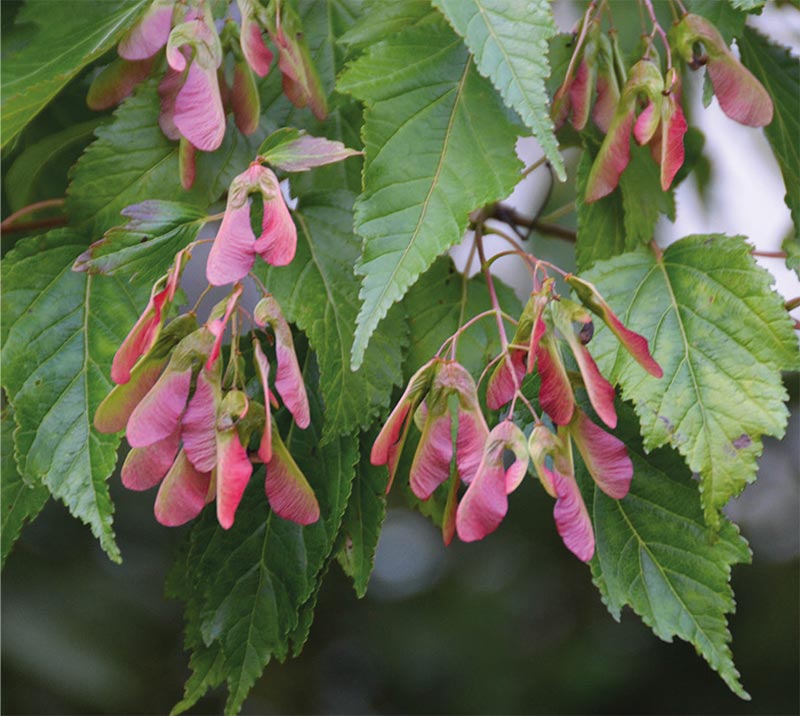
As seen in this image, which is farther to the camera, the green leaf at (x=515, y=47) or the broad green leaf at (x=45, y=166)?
the broad green leaf at (x=45, y=166)

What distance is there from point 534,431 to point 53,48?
34 centimetres

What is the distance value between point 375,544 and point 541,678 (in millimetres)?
929

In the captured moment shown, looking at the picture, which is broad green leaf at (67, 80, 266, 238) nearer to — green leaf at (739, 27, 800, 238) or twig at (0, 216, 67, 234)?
twig at (0, 216, 67, 234)

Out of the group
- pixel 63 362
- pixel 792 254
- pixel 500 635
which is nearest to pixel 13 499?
pixel 63 362

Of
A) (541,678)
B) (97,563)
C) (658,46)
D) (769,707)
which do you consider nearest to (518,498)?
(541,678)

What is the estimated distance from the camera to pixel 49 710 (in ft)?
3.80

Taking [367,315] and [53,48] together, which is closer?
[367,315]

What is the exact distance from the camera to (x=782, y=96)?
563 mm

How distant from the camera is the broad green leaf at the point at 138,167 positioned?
49 centimetres

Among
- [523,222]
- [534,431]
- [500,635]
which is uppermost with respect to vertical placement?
[534,431]

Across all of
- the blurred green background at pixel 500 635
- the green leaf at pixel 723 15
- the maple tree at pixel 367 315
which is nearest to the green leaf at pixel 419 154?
the maple tree at pixel 367 315

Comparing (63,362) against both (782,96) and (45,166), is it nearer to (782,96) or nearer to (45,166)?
(45,166)

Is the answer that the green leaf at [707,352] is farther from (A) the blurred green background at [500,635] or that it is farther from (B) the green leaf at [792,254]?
(A) the blurred green background at [500,635]

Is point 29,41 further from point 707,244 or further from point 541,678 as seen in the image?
point 541,678
